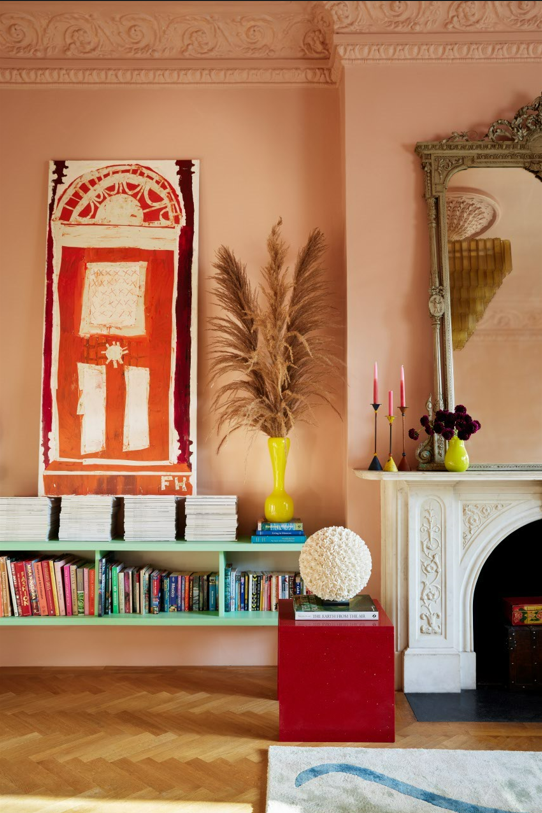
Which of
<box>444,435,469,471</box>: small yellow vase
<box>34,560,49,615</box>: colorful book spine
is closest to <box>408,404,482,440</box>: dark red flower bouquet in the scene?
<box>444,435,469,471</box>: small yellow vase

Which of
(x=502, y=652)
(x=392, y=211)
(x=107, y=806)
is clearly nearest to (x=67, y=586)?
(x=107, y=806)

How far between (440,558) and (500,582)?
1.59 ft

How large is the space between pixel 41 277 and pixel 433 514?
249 cm

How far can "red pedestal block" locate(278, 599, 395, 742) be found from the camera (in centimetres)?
257

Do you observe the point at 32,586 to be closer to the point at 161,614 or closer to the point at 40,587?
the point at 40,587

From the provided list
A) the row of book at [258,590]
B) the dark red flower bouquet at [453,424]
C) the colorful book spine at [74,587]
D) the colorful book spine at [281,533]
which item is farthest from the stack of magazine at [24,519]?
the dark red flower bouquet at [453,424]

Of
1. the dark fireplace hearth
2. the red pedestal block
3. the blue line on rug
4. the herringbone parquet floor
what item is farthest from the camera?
the dark fireplace hearth

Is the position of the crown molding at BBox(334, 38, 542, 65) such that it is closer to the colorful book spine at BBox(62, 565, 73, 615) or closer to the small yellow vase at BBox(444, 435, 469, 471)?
the small yellow vase at BBox(444, 435, 469, 471)

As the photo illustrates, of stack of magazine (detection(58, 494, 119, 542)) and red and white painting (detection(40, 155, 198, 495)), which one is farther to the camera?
red and white painting (detection(40, 155, 198, 495))

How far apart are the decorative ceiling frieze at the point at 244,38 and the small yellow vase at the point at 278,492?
6.76 feet

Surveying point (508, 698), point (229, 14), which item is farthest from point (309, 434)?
point (229, 14)

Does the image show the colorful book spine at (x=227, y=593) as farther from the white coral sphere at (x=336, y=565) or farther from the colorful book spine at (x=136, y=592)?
the white coral sphere at (x=336, y=565)

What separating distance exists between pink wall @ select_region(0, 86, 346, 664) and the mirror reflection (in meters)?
0.66

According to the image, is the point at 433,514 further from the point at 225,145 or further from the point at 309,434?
the point at 225,145
